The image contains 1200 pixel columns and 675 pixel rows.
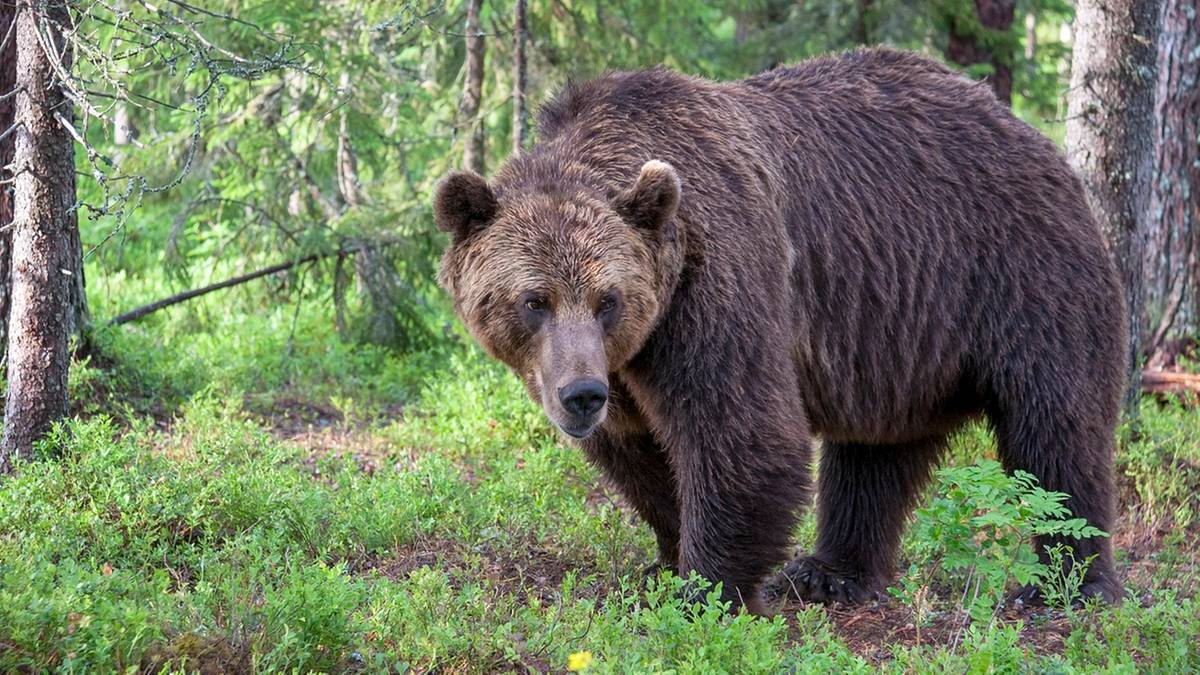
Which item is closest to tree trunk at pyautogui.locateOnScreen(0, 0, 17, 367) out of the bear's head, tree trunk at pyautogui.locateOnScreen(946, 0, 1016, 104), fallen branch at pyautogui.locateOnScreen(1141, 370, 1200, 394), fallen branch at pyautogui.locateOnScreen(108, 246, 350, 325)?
fallen branch at pyautogui.locateOnScreen(108, 246, 350, 325)

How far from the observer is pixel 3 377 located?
23.8ft

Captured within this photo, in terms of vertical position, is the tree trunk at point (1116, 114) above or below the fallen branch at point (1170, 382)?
above

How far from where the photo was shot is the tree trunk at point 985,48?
14695mm

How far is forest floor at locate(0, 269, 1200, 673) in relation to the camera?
4219mm

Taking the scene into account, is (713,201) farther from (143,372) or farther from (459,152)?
(459,152)

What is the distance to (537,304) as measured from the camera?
16.8 feet

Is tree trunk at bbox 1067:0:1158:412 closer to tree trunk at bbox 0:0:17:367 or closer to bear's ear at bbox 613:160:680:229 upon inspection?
bear's ear at bbox 613:160:680:229

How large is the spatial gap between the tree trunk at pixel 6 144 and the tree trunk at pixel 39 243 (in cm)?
58

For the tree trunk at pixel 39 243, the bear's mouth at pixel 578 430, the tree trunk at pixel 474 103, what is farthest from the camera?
the tree trunk at pixel 474 103

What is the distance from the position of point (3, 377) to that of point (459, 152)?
4543 mm

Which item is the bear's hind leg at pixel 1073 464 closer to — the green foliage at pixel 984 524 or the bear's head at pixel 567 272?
the green foliage at pixel 984 524

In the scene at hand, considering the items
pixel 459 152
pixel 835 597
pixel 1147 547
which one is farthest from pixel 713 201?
pixel 459 152

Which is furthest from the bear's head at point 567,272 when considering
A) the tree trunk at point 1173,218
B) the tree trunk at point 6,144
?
the tree trunk at point 1173,218

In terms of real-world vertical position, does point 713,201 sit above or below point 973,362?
above
